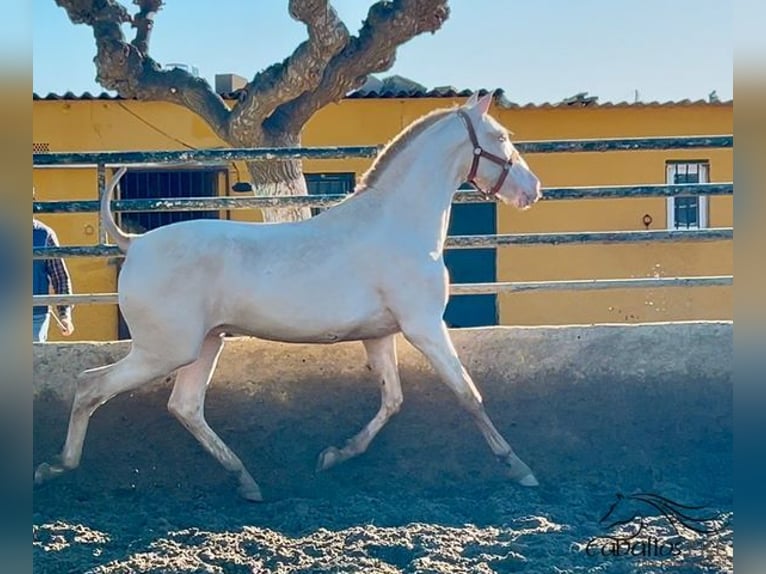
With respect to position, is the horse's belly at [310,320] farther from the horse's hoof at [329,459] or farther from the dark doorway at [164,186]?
the dark doorway at [164,186]

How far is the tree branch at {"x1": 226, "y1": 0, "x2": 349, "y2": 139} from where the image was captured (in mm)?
9234

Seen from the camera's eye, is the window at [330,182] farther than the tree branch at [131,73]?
Yes

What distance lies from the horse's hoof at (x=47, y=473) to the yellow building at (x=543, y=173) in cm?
674

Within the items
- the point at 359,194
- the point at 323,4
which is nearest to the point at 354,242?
the point at 359,194

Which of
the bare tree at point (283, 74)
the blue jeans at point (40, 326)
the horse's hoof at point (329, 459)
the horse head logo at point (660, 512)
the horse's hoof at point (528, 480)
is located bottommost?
the horse head logo at point (660, 512)

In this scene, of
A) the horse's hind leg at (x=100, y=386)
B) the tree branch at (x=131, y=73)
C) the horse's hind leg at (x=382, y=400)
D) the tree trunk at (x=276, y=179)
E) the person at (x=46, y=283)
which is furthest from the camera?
the tree branch at (x=131, y=73)

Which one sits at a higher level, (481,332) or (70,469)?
(481,332)

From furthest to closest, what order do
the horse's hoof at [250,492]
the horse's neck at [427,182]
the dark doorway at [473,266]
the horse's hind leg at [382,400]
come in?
the dark doorway at [473,266], the horse's hind leg at [382,400], the horse's neck at [427,182], the horse's hoof at [250,492]

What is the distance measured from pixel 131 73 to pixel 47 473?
596 centimetres

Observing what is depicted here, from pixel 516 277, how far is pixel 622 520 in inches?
292

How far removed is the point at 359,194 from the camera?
5.45 meters

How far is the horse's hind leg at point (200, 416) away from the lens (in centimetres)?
515

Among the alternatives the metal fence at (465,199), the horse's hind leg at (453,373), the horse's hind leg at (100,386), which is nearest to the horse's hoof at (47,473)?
the horse's hind leg at (100,386)

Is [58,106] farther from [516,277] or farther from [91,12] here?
[516,277]
